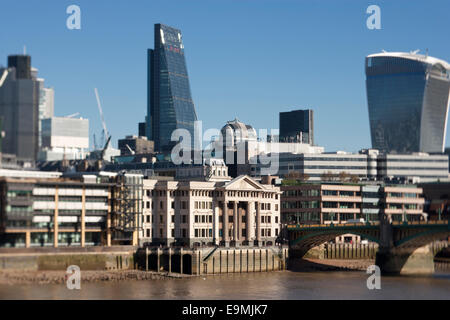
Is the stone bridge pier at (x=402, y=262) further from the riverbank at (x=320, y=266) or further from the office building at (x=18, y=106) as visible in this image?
the office building at (x=18, y=106)

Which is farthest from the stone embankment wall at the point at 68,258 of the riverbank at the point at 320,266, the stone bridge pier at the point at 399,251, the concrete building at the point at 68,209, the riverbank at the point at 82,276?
the stone bridge pier at the point at 399,251

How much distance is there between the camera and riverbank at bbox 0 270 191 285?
144350mm

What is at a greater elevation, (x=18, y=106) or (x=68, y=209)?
(x=18, y=106)

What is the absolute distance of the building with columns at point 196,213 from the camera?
18250 centimetres

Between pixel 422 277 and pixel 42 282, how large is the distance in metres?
68.0

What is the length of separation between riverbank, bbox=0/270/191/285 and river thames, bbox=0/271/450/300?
2.63m

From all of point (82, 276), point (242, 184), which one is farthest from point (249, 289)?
point (242, 184)

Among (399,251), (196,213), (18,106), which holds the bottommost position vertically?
(399,251)

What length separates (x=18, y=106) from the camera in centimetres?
18025

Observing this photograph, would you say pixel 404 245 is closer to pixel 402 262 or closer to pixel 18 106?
pixel 402 262

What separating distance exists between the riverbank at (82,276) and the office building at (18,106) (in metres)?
35.5

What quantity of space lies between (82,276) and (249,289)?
2799 centimetres
